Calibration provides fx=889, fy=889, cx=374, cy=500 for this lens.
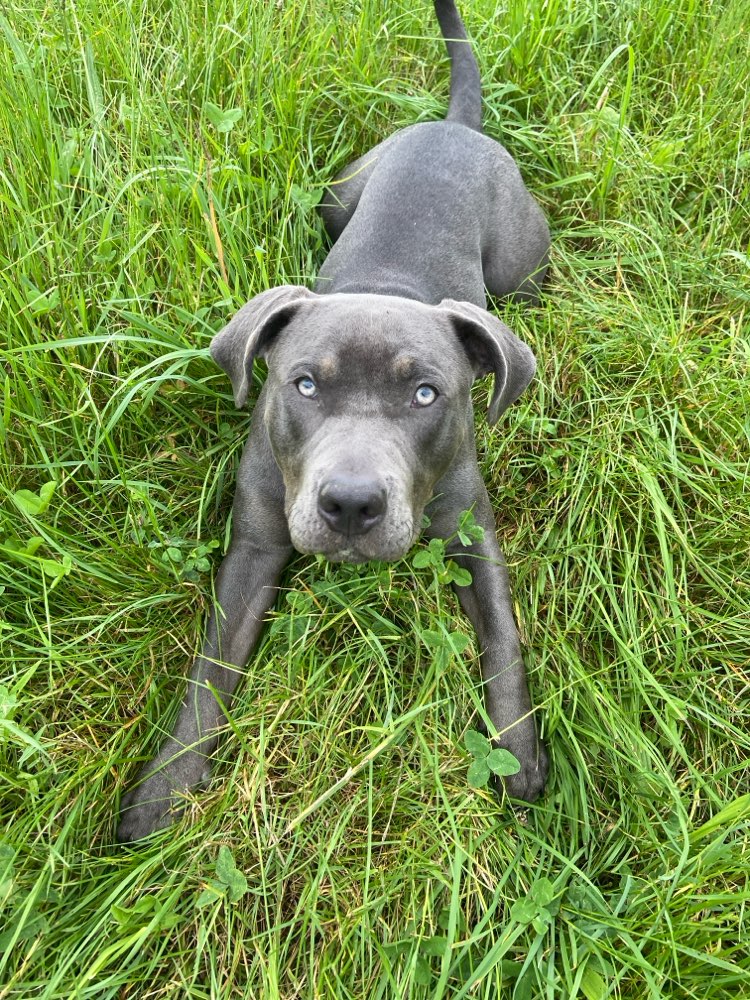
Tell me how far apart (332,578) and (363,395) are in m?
0.88

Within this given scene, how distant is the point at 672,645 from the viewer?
347cm

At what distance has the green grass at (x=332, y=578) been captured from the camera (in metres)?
2.87

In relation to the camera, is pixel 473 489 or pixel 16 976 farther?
pixel 473 489

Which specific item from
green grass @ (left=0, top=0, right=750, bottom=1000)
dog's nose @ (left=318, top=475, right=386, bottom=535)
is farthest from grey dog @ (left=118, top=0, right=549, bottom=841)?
green grass @ (left=0, top=0, right=750, bottom=1000)

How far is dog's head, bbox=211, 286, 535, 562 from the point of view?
2.78 meters

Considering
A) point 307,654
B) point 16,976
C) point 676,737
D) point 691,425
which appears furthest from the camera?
point 691,425

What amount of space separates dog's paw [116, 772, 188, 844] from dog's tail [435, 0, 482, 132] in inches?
140

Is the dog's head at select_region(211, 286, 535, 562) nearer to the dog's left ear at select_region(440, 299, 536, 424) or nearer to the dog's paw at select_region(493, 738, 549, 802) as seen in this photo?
the dog's left ear at select_region(440, 299, 536, 424)

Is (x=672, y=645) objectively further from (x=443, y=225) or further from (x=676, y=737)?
(x=443, y=225)

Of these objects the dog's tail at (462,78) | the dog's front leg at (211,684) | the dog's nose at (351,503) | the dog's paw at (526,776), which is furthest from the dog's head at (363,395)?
the dog's tail at (462,78)

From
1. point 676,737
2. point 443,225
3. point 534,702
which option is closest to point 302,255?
point 443,225

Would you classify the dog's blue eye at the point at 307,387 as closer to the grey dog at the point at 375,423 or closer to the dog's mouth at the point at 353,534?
the grey dog at the point at 375,423

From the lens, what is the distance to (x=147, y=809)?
314cm

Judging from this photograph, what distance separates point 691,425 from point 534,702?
4.78 ft
